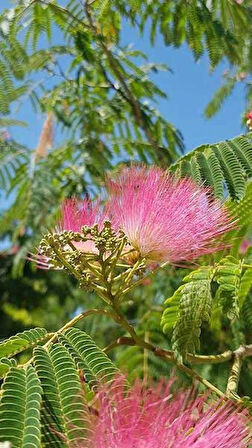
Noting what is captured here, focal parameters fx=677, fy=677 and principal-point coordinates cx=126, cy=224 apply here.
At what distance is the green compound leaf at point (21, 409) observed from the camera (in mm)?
810

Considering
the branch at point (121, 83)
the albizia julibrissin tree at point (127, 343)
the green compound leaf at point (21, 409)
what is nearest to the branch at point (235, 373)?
the albizia julibrissin tree at point (127, 343)

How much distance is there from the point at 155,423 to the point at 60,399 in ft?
0.45

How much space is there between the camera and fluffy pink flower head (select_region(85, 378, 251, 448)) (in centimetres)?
93

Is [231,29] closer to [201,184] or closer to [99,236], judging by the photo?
[201,184]

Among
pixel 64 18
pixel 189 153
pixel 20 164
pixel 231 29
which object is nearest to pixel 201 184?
pixel 189 153

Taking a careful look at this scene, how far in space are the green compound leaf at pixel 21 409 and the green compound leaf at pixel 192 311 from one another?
1.53ft

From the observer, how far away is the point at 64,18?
312cm

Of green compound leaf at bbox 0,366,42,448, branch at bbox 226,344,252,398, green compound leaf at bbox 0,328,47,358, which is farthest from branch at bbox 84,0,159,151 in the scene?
green compound leaf at bbox 0,366,42,448

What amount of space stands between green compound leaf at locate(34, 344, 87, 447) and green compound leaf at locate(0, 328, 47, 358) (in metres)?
0.08

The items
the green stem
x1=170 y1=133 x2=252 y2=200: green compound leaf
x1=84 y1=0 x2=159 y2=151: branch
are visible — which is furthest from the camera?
x1=84 y1=0 x2=159 y2=151: branch

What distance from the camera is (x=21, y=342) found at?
1220 mm

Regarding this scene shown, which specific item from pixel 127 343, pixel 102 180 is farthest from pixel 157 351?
pixel 102 180

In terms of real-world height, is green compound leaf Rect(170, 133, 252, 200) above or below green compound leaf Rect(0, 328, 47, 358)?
above

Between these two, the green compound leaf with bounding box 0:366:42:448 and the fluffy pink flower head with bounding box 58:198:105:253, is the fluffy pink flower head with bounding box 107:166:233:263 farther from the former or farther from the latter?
the green compound leaf with bounding box 0:366:42:448
